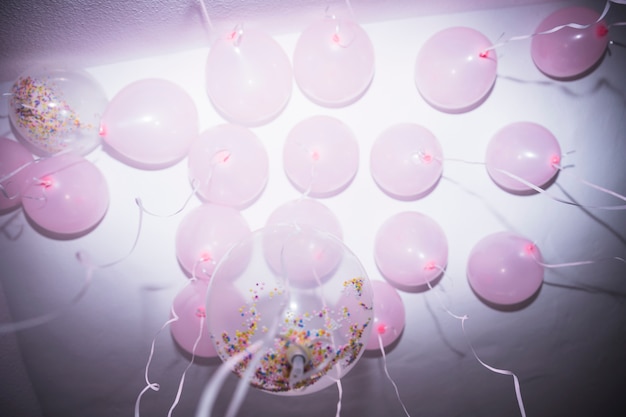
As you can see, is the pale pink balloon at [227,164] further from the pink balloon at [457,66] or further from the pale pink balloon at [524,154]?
the pale pink balloon at [524,154]

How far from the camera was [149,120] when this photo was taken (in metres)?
1.16

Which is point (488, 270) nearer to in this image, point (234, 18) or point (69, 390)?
point (234, 18)

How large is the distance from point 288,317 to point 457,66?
968 millimetres

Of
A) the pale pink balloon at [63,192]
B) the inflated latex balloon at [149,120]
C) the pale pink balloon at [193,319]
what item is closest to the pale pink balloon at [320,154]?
the inflated latex balloon at [149,120]

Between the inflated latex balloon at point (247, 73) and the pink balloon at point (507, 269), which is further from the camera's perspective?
the pink balloon at point (507, 269)

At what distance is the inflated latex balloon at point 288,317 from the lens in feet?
2.81

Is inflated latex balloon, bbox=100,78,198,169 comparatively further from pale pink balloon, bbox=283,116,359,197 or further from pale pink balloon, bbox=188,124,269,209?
pale pink balloon, bbox=283,116,359,197

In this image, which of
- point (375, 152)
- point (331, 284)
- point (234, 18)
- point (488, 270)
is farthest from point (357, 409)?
point (234, 18)

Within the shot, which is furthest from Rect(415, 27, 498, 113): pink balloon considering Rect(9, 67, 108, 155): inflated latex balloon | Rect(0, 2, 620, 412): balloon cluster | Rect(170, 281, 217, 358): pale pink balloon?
Rect(9, 67, 108, 155): inflated latex balloon

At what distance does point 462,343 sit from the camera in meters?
1.54

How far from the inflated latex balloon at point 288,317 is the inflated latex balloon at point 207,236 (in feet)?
0.81

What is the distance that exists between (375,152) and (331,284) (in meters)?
0.57

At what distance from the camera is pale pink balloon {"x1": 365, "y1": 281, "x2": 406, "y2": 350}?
128 cm

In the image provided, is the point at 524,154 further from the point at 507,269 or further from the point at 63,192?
the point at 63,192
